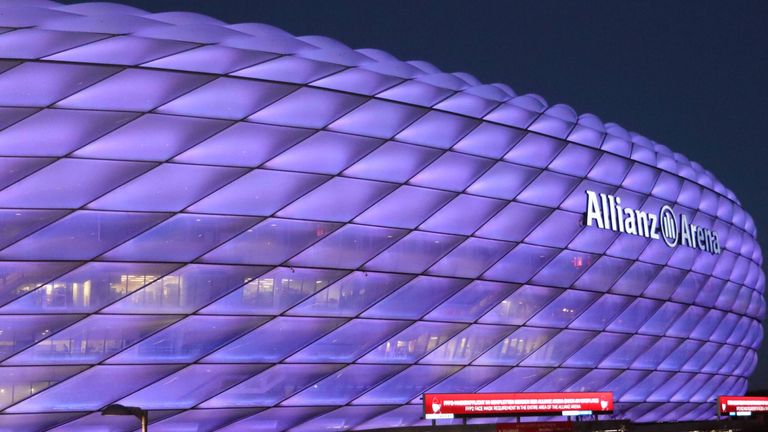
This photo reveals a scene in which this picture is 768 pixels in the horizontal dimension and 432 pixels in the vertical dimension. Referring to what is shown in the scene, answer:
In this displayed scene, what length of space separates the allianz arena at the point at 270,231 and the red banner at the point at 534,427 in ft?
9.23

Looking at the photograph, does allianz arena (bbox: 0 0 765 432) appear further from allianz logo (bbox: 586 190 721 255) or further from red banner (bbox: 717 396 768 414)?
red banner (bbox: 717 396 768 414)

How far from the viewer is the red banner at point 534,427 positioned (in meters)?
34.2

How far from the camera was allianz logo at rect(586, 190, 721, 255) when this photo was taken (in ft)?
136

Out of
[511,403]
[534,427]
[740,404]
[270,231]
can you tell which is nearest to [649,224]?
[740,404]

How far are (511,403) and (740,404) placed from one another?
1754 cm

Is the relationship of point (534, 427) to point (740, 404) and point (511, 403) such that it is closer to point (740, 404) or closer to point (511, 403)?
point (511, 403)

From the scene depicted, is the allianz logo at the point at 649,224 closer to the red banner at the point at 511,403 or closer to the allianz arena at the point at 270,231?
the allianz arena at the point at 270,231

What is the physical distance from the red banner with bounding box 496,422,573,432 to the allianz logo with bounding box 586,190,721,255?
8795mm

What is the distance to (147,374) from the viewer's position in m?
30.3

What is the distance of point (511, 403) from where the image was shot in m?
35.8

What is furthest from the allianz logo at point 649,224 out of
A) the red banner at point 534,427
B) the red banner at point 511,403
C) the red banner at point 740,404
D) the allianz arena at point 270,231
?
the red banner at point 534,427

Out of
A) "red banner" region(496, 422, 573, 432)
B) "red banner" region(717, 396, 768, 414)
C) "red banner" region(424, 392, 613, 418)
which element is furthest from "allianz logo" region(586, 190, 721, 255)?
"red banner" region(496, 422, 573, 432)

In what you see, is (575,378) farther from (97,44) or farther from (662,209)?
(97,44)

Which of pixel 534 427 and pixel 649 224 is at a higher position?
pixel 649 224
